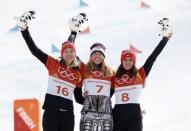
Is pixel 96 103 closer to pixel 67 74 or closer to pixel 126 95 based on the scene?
pixel 126 95

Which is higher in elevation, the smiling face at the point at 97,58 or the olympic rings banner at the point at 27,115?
the smiling face at the point at 97,58

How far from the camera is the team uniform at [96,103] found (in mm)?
7695

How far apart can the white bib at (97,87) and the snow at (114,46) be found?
3.40 meters

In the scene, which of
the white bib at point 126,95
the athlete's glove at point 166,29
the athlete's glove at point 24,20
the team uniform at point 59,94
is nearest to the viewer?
the team uniform at point 59,94

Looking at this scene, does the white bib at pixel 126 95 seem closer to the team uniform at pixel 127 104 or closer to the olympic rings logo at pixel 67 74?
the team uniform at pixel 127 104

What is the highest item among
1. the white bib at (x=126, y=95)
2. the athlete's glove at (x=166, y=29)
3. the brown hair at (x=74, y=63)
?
the athlete's glove at (x=166, y=29)

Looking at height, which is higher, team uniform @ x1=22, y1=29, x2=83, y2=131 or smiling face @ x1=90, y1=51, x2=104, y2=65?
smiling face @ x1=90, y1=51, x2=104, y2=65

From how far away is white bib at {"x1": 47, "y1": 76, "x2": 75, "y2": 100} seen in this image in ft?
25.4

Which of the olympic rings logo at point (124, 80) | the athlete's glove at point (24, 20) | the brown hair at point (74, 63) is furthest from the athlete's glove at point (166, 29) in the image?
the athlete's glove at point (24, 20)

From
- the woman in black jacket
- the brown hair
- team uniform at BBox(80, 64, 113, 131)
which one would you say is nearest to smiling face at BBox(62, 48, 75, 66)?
the brown hair

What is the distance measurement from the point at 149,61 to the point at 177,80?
7261mm

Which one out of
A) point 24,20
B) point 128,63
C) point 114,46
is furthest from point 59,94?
point 114,46

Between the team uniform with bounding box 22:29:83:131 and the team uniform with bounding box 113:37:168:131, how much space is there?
17.9 inches

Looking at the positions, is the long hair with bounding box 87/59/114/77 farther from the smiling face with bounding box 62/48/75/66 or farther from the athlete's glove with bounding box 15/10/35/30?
the athlete's glove with bounding box 15/10/35/30
